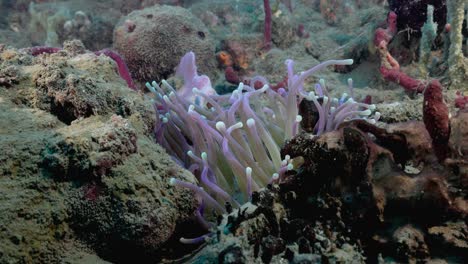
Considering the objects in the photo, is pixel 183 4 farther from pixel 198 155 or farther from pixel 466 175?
pixel 466 175

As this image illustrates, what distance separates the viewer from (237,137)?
2.19 meters

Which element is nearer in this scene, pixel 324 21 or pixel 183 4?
pixel 324 21

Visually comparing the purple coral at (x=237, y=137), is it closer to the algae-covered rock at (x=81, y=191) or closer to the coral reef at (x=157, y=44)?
the algae-covered rock at (x=81, y=191)

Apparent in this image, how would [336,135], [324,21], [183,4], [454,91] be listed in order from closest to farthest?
[336,135], [454,91], [324,21], [183,4]

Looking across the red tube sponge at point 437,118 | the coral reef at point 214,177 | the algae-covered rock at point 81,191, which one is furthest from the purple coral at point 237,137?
the red tube sponge at point 437,118

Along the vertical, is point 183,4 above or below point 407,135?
below

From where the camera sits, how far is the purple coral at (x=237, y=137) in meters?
2.04

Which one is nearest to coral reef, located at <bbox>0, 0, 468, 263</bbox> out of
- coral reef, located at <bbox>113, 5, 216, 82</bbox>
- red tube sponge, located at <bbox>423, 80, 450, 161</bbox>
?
red tube sponge, located at <bbox>423, 80, 450, 161</bbox>

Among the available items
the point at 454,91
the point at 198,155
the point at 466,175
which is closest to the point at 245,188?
the point at 198,155

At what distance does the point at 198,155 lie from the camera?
2.33m

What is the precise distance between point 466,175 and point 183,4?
10044mm

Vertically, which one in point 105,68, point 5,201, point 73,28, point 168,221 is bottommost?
point 73,28

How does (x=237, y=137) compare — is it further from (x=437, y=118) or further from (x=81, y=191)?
(x=437, y=118)

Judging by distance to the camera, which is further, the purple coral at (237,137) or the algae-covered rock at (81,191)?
the purple coral at (237,137)
